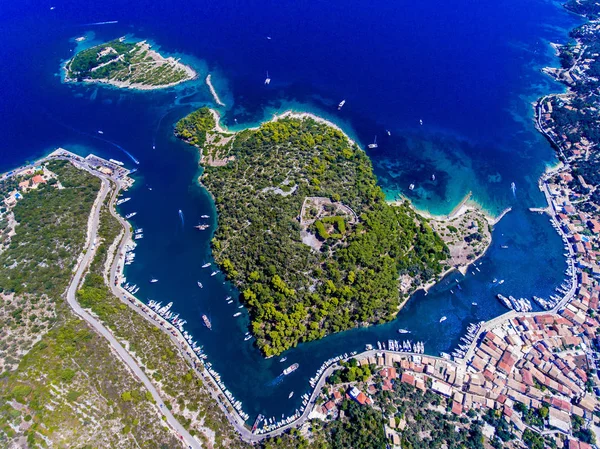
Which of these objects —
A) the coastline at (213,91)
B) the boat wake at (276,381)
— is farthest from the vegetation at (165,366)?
the coastline at (213,91)

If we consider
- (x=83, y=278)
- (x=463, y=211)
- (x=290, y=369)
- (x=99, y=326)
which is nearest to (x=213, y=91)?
(x=83, y=278)

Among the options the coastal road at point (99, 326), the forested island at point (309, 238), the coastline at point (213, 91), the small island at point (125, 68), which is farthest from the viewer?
the small island at point (125, 68)

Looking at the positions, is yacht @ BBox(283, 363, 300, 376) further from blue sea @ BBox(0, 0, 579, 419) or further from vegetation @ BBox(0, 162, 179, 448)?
vegetation @ BBox(0, 162, 179, 448)

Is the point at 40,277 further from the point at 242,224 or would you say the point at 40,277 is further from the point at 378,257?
the point at 378,257

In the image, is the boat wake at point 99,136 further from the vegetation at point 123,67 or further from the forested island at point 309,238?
the vegetation at point 123,67

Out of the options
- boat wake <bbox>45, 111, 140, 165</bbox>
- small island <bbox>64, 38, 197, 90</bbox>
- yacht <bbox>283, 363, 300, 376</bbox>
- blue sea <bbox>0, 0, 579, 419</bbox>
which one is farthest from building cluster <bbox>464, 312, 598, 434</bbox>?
small island <bbox>64, 38, 197, 90</bbox>

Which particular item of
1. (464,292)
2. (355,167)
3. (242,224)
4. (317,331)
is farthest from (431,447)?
(355,167)
